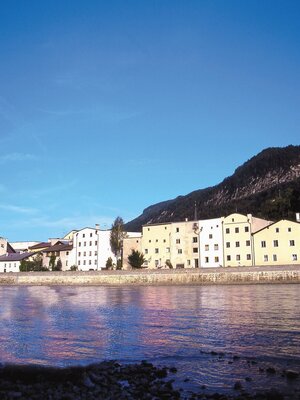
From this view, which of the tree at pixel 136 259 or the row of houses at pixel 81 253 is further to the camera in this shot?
the row of houses at pixel 81 253

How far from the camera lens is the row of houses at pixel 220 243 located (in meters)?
79.8

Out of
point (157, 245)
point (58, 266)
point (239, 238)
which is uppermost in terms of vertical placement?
point (239, 238)

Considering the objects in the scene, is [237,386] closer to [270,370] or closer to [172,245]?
[270,370]

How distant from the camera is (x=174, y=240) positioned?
95.2 m

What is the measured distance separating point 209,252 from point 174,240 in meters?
9.13

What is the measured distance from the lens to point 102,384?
11234mm

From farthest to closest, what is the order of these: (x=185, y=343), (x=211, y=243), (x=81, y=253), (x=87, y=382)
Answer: (x=81, y=253) < (x=211, y=243) < (x=185, y=343) < (x=87, y=382)

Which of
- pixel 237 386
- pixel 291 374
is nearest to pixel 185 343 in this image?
pixel 291 374

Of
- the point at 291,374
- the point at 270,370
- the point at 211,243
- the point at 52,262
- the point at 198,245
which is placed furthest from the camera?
the point at 52,262

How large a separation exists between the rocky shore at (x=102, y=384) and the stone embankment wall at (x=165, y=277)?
194 feet

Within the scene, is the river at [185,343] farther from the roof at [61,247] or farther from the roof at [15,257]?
the roof at [15,257]

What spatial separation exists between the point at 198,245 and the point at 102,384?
81606 mm

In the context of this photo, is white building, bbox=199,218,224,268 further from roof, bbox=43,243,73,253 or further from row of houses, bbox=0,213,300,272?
roof, bbox=43,243,73,253

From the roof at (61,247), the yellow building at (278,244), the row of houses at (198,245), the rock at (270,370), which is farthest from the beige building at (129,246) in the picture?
the rock at (270,370)
